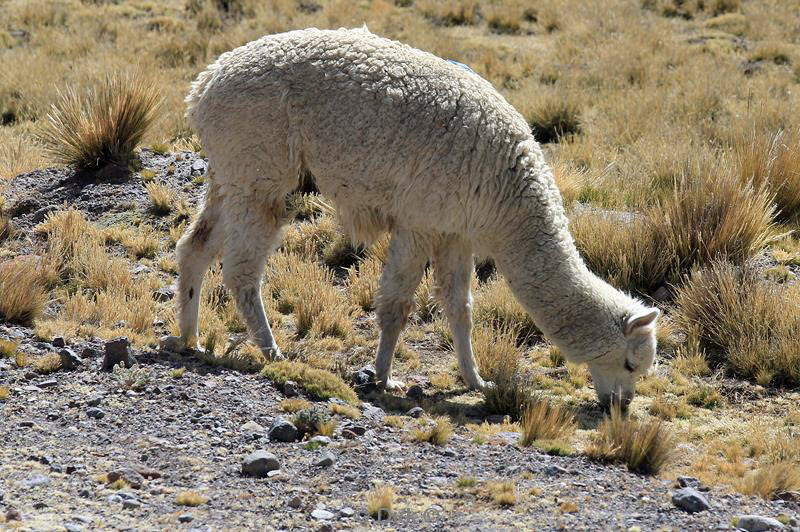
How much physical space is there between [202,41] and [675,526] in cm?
1444

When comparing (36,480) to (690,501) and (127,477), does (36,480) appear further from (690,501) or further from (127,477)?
(690,501)

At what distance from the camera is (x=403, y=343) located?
9.27 metres

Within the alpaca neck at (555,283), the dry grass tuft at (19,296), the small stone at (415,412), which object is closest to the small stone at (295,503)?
the small stone at (415,412)

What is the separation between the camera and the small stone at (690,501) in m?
5.79

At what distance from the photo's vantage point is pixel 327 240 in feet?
36.2

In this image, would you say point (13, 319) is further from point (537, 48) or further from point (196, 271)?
point (537, 48)

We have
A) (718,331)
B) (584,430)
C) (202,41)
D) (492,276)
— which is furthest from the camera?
(202,41)

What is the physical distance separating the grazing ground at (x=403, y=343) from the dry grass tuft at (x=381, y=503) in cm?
2

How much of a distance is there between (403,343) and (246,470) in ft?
11.5

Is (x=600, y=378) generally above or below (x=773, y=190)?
below

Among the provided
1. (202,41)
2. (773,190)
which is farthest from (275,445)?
(202,41)

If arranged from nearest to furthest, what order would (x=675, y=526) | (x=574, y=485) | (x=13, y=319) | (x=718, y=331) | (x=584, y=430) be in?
(x=675, y=526) → (x=574, y=485) → (x=584, y=430) → (x=13, y=319) → (x=718, y=331)

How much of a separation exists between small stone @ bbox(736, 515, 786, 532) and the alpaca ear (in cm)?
196

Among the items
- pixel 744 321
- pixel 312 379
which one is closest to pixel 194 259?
pixel 312 379
